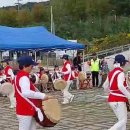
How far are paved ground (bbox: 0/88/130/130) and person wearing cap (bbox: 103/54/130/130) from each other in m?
2.11

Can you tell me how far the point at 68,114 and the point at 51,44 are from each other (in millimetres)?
8432

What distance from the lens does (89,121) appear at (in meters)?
11.9

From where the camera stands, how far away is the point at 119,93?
867cm

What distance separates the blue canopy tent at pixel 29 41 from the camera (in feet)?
65.8

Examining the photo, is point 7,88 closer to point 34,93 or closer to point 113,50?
point 34,93

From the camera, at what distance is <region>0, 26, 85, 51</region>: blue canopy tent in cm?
2006

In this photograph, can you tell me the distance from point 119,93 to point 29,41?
12802 millimetres

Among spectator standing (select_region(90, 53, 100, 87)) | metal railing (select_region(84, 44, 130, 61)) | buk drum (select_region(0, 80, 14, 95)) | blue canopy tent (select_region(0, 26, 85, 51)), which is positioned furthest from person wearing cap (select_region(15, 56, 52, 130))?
metal railing (select_region(84, 44, 130, 61))

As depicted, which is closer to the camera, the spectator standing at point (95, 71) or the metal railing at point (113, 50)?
the spectator standing at point (95, 71)

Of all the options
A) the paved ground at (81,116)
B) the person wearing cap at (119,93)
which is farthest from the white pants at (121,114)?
the paved ground at (81,116)

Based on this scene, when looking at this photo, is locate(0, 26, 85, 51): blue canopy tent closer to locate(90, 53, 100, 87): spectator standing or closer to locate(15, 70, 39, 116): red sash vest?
locate(90, 53, 100, 87): spectator standing

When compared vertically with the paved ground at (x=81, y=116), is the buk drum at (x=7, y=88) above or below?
above

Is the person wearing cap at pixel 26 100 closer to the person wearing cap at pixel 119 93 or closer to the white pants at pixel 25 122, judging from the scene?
the white pants at pixel 25 122

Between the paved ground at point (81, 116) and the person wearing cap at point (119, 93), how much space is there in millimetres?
2113
